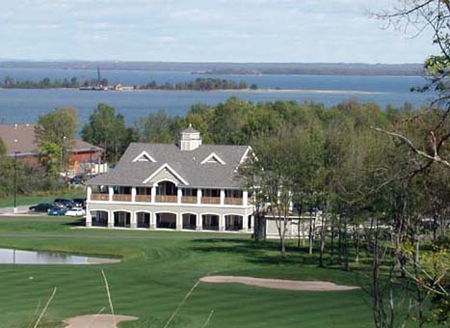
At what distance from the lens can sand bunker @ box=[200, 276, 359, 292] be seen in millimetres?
44625

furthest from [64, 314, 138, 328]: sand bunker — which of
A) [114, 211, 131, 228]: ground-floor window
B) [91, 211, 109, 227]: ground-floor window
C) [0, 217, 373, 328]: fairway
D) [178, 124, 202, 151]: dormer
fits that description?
[178, 124, 202, 151]: dormer

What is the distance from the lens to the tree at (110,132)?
113m

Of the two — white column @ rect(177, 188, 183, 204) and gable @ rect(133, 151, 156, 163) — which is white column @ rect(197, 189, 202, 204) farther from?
gable @ rect(133, 151, 156, 163)

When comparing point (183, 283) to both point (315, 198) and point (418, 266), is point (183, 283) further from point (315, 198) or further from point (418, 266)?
point (418, 266)

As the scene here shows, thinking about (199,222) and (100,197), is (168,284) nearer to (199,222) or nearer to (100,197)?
(199,222)

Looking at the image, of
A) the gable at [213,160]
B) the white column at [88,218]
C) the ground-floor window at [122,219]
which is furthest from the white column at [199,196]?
the white column at [88,218]

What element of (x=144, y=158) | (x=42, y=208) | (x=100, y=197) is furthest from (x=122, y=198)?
(x=42, y=208)

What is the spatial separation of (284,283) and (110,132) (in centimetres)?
6873

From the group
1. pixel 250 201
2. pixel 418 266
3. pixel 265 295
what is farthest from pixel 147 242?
pixel 418 266

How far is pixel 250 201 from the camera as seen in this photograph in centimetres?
7156

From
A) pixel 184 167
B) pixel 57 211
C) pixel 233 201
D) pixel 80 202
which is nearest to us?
pixel 233 201

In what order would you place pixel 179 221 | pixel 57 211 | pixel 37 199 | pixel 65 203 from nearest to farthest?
1. pixel 179 221
2. pixel 57 211
3. pixel 65 203
4. pixel 37 199

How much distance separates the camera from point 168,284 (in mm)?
44438

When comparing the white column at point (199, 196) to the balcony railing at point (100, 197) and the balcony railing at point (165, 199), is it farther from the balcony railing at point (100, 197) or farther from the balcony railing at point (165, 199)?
the balcony railing at point (100, 197)
